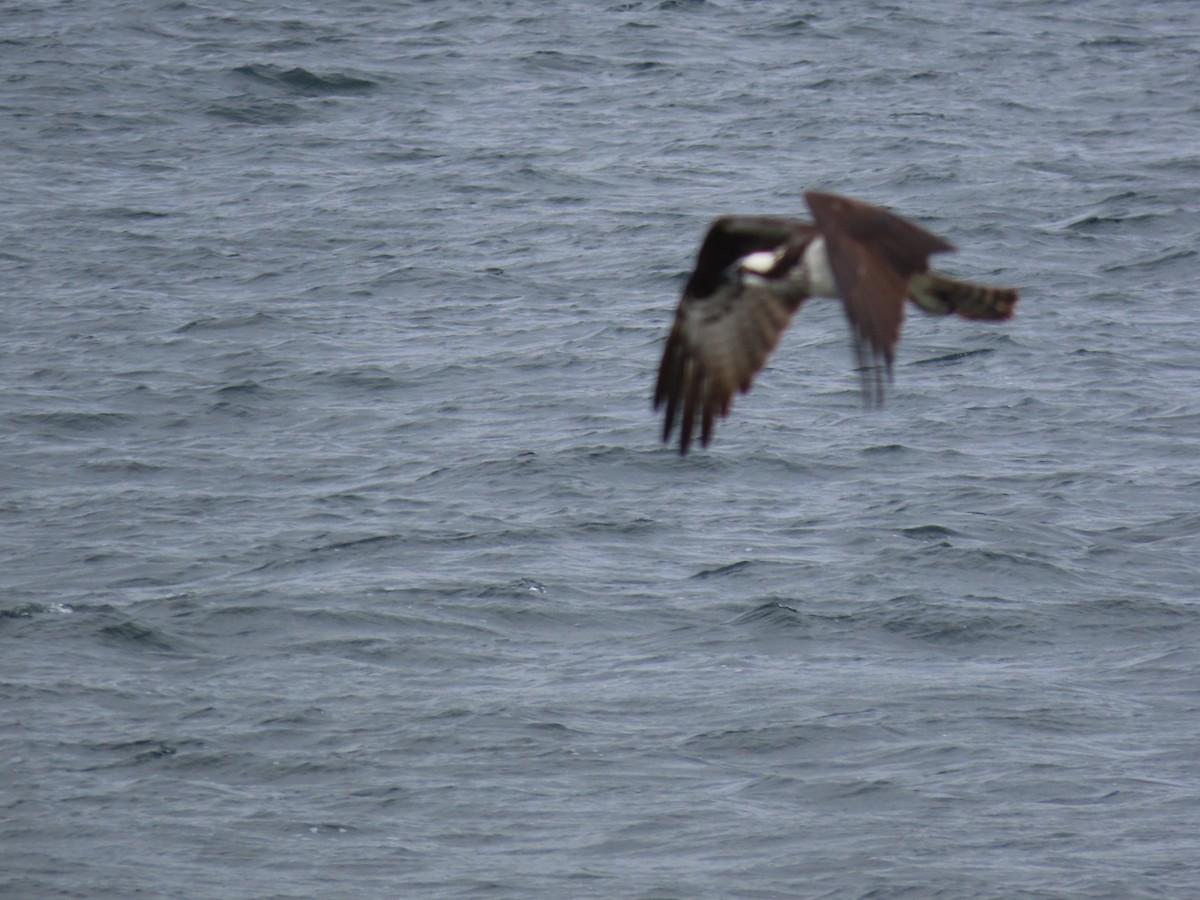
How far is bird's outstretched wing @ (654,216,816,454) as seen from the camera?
25.7ft

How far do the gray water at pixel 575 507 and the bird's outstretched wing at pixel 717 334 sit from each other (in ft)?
19.4

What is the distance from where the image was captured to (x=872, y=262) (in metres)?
6.66

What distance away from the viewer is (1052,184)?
23.8 m

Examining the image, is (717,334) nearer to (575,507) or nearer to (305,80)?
(575,507)

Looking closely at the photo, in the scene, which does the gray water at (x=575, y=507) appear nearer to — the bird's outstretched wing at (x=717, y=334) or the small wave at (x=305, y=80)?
the small wave at (x=305, y=80)

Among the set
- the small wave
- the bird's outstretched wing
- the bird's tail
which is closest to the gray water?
the small wave

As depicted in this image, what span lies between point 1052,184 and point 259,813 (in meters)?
13.7

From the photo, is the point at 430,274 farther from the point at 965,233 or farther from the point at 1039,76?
the point at 1039,76

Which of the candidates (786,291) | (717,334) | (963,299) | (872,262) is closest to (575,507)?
(717,334)

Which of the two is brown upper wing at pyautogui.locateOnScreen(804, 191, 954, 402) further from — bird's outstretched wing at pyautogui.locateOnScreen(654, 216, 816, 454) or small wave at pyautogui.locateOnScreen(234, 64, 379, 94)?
small wave at pyautogui.locateOnScreen(234, 64, 379, 94)

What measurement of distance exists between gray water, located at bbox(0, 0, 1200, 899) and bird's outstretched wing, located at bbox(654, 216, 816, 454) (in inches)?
233

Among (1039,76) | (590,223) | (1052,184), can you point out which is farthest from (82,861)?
(1039,76)

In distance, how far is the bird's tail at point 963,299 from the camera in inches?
292

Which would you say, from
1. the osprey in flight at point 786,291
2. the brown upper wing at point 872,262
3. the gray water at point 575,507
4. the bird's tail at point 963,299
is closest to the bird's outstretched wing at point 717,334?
the osprey in flight at point 786,291
